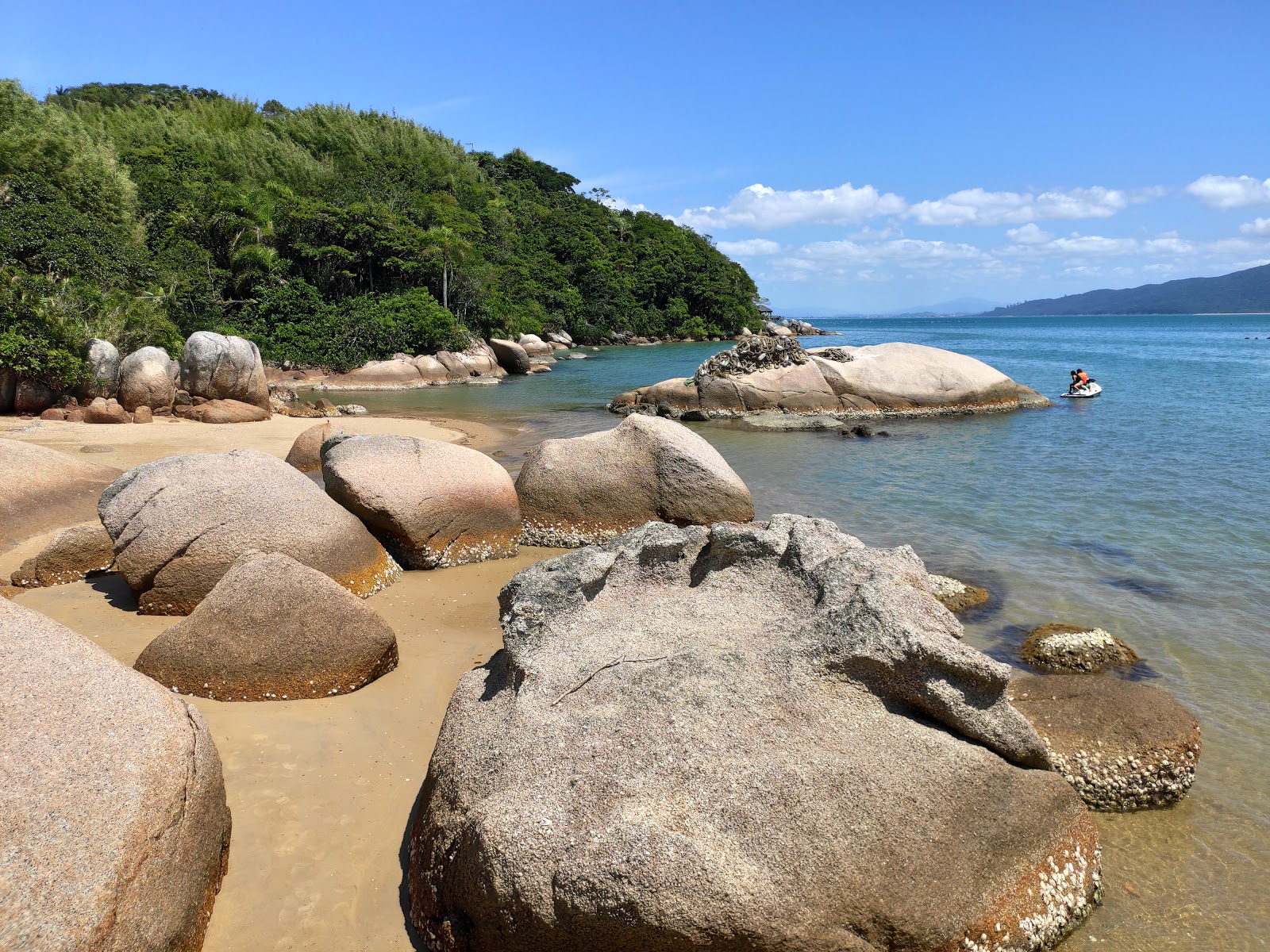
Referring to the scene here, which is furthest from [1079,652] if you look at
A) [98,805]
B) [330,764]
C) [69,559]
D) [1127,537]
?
[69,559]

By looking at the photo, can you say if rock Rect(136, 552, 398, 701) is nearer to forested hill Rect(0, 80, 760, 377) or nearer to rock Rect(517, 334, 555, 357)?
forested hill Rect(0, 80, 760, 377)

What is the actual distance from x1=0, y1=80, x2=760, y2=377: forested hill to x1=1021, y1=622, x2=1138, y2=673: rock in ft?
56.5

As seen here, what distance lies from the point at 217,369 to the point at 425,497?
43.5ft

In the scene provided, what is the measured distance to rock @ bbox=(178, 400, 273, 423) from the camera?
1691 centimetres

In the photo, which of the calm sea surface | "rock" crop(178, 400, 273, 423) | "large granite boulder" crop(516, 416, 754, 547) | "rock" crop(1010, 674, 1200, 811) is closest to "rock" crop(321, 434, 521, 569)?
"large granite boulder" crop(516, 416, 754, 547)

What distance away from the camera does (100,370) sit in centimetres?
1692

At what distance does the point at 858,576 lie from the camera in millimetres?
4332

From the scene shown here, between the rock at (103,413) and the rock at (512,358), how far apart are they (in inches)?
877

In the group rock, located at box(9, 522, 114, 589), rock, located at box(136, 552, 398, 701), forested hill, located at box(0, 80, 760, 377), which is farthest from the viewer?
forested hill, located at box(0, 80, 760, 377)

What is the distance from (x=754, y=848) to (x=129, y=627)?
5287 millimetres

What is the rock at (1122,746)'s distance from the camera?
4.38 m

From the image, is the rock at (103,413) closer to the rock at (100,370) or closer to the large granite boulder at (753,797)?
the rock at (100,370)

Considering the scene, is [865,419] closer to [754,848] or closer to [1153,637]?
[1153,637]

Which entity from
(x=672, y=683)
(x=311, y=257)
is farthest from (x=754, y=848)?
(x=311, y=257)
